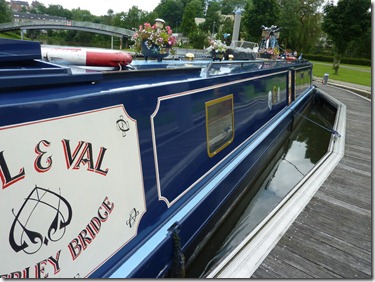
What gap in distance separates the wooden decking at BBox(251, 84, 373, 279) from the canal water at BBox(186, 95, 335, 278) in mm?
574

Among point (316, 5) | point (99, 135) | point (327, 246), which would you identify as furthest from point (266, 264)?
point (316, 5)

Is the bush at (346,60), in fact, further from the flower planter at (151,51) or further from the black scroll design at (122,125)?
the black scroll design at (122,125)

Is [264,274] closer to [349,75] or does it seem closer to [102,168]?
[102,168]

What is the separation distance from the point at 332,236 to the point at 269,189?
5.75 feet

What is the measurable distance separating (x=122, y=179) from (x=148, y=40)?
8.43ft

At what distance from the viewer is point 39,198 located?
1.23 meters

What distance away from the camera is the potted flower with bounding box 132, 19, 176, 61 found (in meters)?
3.68

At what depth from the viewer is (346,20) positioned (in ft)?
57.0

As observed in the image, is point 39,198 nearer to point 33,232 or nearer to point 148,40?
point 33,232

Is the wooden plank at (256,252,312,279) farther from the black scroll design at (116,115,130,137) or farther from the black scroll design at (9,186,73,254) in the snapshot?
the black scroll design at (9,186,73,254)

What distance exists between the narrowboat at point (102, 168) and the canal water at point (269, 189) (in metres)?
0.28

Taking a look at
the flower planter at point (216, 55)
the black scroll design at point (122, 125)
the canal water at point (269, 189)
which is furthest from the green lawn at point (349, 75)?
the black scroll design at point (122, 125)

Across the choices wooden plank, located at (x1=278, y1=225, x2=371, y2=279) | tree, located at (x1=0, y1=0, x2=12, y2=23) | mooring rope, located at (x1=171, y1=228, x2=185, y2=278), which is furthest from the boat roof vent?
tree, located at (x1=0, y1=0, x2=12, y2=23)

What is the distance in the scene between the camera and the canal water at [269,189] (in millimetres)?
3058
